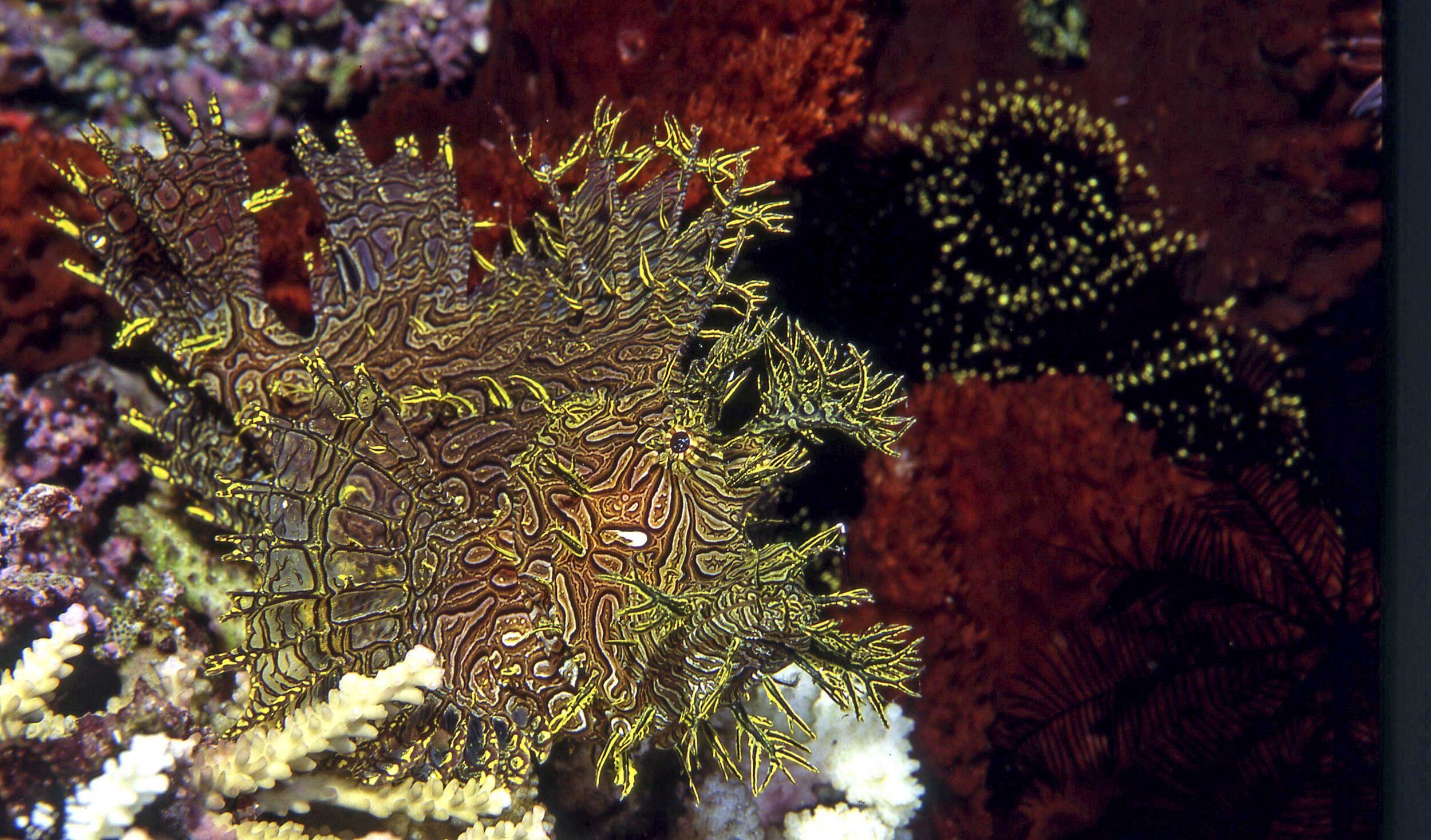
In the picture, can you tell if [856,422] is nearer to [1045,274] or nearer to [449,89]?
[1045,274]

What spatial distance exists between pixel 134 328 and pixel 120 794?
1551mm

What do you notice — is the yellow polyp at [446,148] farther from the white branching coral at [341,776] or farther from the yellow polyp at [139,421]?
the white branching coral at [341,776]

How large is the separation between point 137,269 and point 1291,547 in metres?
4.32

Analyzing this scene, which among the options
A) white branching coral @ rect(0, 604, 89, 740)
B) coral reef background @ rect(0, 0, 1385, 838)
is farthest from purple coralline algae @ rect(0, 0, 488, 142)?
white branching coral @ rect(0, 604, 89, 740)

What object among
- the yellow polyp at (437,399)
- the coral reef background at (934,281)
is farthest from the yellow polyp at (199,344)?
the yellow polyp at (437,399)

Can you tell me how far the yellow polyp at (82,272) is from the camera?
2506 mm

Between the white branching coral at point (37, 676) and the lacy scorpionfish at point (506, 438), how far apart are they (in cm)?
33

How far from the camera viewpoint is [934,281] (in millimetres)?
2955

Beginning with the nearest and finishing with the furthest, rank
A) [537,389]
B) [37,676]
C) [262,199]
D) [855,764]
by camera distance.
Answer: [37,676] → [537,389] → [262,199] → [855,764]

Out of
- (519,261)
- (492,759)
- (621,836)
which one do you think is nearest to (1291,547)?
(621,836)

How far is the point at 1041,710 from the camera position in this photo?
9.37 feet

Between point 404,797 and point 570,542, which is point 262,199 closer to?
point 570,542

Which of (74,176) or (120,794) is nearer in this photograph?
(120,794)

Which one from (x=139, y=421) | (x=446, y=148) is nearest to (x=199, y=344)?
(x=139, y=421)
